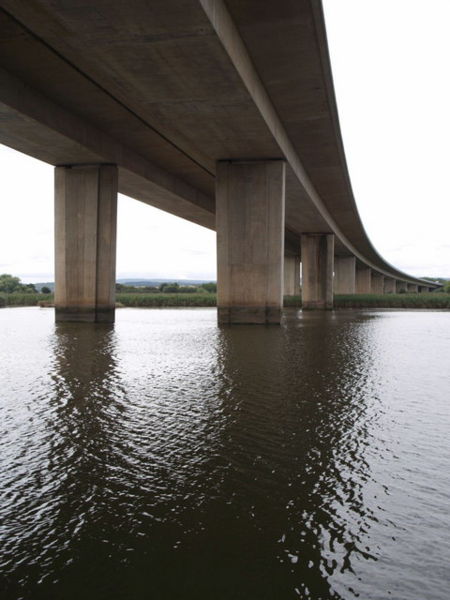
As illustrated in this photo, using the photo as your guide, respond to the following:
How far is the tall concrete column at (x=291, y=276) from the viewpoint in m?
79.7

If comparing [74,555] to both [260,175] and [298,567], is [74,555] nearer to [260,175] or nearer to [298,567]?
[298,567]

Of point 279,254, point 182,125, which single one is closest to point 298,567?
point 182,125

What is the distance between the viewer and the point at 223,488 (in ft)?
13.0

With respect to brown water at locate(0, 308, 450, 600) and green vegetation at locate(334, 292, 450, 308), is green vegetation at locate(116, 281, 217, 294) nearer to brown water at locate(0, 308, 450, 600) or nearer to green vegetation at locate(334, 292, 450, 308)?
green vegetation at locate(334, 292, 450, 308)

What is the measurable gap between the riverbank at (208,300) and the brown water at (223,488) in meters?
45.9

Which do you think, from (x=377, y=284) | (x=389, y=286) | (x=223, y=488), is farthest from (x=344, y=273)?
(x=223, y=488)

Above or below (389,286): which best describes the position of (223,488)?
below

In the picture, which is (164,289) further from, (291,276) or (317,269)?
(317,269)

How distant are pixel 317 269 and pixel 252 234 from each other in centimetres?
2846

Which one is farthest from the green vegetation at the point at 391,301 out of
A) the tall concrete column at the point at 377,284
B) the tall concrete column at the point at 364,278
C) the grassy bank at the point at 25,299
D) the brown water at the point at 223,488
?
the tall concrete column at the point at 377,284

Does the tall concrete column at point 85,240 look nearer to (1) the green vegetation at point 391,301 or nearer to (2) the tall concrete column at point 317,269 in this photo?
(2) the tall concrete column at point 317,269

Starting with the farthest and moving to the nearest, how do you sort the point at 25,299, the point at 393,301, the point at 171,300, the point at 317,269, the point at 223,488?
the point at 25,299, the point at 171,300, the point at 393,301, the point at 317,269, the point at 223,488

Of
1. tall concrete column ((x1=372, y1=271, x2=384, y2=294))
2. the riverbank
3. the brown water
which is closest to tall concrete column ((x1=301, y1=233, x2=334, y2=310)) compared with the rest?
the riverbank

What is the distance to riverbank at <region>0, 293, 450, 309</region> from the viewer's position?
53844mm
